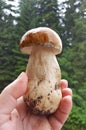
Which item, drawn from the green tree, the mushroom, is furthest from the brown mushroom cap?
the green tree

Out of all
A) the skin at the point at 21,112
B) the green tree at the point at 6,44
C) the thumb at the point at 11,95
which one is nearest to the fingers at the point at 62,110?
the skin at the point at 21,112

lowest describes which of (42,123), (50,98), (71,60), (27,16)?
(71,60)

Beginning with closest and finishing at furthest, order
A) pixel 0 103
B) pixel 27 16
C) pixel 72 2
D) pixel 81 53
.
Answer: pixel 0 103 → pixel 81 53 → pixel 27 16 → pixel 72 2

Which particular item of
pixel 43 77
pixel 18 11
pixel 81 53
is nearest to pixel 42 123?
pixel 43 77

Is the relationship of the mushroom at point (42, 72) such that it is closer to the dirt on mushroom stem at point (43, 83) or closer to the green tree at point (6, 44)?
the dirt on mushroom stem at point (43, 83)

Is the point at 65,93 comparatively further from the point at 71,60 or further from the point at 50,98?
the point at 71,60

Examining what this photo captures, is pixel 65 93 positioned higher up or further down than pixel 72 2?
higher up
